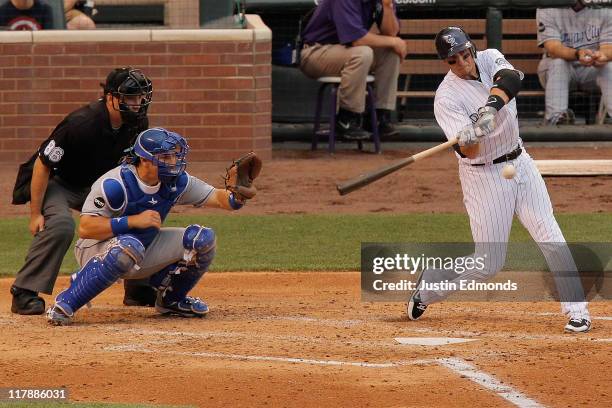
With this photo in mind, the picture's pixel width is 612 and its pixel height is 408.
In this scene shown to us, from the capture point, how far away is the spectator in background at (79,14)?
521 inches

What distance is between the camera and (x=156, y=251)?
288 inches

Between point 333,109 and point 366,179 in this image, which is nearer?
point 366,179

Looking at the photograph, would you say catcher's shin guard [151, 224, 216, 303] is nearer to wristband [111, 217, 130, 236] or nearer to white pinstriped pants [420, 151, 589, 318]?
wristband [111, 217, 130, 236]

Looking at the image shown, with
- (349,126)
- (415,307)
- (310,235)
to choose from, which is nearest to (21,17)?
(349,126)

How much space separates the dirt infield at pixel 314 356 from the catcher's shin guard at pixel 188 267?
0.56 feet

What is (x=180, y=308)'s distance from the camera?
7.60 m

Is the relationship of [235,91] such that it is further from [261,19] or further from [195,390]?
[195,390]

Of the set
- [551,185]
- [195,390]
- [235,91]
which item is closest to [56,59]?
[235,91]

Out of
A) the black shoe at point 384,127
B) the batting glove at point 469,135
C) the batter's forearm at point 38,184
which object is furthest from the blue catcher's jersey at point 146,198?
the black shoe at point 384,127

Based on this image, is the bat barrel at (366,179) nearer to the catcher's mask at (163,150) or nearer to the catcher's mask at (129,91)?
the catcher's mask at (163,150)

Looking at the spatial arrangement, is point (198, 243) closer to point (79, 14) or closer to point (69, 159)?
point (69, 159)

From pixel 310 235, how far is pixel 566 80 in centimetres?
428

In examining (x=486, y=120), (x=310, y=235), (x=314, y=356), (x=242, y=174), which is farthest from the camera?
(x=310, y=235)

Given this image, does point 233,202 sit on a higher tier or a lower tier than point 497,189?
lower
